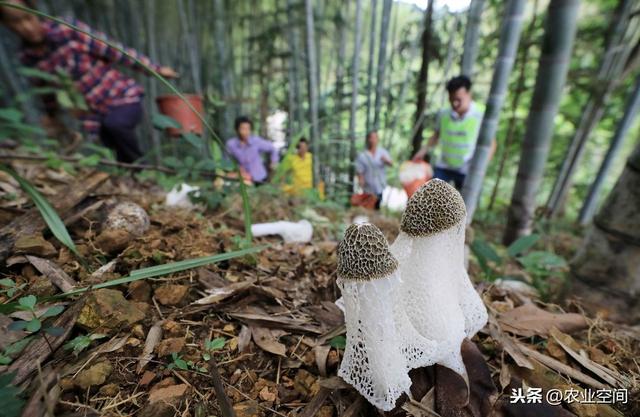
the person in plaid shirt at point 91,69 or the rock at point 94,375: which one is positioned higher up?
the person in plaid shirt at point 91,69

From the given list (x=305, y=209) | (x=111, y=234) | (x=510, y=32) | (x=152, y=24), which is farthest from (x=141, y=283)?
(x=152, y=24)

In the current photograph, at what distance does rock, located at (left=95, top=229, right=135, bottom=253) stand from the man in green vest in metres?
3.40

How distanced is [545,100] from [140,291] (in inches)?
132

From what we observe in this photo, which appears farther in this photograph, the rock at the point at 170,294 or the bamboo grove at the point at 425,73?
the bamboo grove at the point at 425,73

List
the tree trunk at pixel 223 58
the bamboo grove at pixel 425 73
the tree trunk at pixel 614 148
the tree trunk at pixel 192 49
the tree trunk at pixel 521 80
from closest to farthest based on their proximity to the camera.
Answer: the bamboo grove at pixel 425 73, the tree trunk at pixel 521 80, the tree trunk at pixel 614 148, the tree trunk at pixel 223 58, the tree trunk at pixel 192 49

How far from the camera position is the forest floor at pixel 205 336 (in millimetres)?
1011

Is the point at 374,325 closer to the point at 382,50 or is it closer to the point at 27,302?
the point at 27,302

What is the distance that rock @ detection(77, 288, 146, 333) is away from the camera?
113 cm

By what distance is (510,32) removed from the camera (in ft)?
8.55

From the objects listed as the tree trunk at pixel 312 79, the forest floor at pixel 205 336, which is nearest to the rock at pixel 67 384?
the forest floor at pixel 205 336

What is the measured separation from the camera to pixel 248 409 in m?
1.03

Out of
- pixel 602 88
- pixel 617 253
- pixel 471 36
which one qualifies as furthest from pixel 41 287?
pixel 602 88

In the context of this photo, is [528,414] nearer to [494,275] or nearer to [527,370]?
[527,370]

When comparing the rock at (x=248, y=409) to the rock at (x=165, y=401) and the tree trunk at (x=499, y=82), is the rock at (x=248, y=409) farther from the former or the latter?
the tree trunk at (x=499, y=82)
